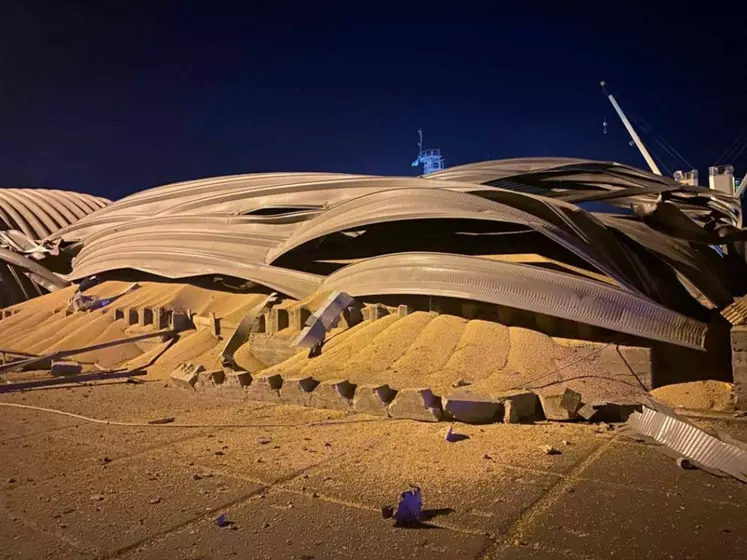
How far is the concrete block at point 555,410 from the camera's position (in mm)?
4973

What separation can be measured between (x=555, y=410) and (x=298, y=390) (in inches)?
94.9

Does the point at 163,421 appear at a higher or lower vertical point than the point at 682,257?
lower

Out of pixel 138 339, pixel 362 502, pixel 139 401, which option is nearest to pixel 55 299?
pixel 138 339

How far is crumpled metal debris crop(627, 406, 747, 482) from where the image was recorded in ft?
12.1

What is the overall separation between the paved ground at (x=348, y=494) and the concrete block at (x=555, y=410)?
172mm

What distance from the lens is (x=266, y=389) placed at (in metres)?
6.20

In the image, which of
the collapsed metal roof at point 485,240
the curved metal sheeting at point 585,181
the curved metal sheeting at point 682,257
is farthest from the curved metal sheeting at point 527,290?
the curved metal sheeting at point 585,181

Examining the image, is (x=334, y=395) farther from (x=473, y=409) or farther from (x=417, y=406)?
(x=473, y=409)

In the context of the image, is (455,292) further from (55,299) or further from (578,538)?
(55,299)

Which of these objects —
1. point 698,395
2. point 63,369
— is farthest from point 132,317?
point 698,395

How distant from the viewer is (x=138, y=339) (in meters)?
9.78

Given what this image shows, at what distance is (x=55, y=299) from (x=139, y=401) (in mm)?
9826

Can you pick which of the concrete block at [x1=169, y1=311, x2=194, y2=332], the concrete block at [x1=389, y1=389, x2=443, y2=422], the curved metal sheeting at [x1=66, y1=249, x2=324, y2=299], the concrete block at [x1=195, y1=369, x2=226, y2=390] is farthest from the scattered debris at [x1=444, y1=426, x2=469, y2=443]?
the concrete block at [x1=169, y1=311, x2=194, y2=332]

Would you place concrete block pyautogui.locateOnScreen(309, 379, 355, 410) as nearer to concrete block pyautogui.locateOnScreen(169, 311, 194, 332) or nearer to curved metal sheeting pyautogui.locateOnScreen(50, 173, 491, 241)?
curved metal sheeting pyautogui.locateOnScreen(50, 173, 491, 241)
